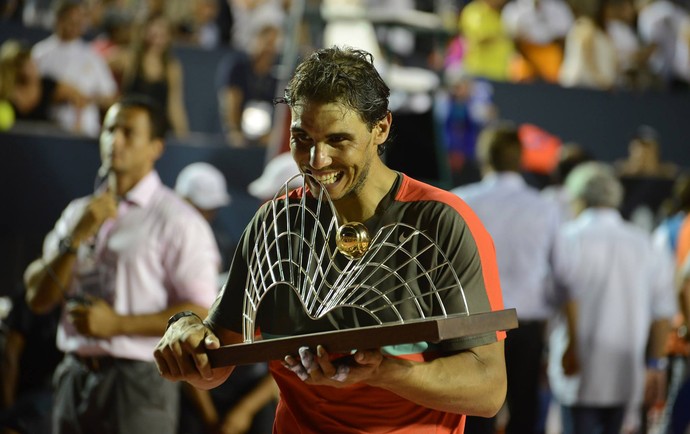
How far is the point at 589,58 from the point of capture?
9984mm

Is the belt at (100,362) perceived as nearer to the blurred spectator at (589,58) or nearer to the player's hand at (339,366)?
the player's hand at (339,366)

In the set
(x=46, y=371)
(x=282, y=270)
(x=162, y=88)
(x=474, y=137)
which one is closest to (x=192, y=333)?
(x=282, y=270)

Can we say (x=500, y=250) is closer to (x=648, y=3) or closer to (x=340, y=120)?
(x=340, y=120)

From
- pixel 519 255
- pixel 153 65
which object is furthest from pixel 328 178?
pixel 153 65

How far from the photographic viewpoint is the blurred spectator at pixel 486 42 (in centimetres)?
965

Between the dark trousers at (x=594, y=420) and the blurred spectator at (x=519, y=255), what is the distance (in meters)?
0.23

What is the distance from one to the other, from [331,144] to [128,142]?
2043mm

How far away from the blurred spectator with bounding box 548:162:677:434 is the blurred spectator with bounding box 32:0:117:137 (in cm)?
356

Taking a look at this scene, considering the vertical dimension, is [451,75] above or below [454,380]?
above

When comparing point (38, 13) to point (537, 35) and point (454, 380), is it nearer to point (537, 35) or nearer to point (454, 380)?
point (537, 35)

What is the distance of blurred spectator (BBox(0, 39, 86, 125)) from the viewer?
7.02 m

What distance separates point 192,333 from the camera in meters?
1.98

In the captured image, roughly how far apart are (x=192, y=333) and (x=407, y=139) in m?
4.60

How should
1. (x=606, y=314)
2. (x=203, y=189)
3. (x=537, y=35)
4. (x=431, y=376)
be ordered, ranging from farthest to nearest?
(x=537, y=35), (x=203, y=189), (x=606, y=314), (x=431, y=376)
